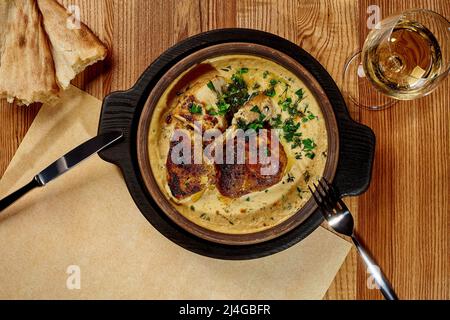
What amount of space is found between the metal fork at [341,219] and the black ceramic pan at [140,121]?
0.09 feet

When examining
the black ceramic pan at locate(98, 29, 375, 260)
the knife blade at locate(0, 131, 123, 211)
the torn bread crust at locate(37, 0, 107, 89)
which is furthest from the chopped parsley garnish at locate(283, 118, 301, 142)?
the torn bread crust at locate(37, 0, 107, 89)

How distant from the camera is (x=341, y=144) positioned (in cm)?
142

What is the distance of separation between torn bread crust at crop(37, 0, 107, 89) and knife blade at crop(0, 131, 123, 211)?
0.19 meters

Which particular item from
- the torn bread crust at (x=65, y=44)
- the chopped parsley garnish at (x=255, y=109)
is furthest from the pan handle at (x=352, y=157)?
the torn bread crust at (x=65, y=44)

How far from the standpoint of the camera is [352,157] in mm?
1415

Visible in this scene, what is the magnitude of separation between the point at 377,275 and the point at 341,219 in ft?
0.71

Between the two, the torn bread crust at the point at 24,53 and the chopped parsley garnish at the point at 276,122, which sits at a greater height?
the torn bread crust at the point at 24,53

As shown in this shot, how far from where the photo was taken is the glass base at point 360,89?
1535 mm

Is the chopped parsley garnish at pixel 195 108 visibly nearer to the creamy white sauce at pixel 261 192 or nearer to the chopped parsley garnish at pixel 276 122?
the creamy white sauce at pixel 261 192

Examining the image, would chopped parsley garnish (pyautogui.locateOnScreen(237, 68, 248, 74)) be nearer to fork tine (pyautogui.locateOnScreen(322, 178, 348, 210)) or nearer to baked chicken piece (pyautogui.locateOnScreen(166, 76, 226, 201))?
baked chicken piece (pyautogui.locateOnScreen(166, 76, 226, 201))

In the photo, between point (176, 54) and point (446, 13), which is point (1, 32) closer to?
point (176, 54)

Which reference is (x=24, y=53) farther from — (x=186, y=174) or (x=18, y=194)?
(x=186, y=174)

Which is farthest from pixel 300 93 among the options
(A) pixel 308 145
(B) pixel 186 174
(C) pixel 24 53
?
(C) pixel 24 53
